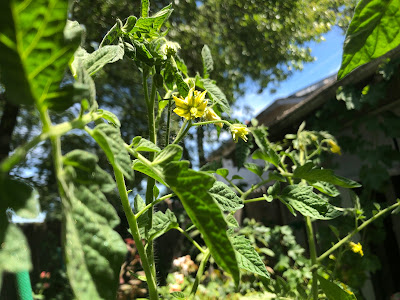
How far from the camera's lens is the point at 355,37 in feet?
0.99

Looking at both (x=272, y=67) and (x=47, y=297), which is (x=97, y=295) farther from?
(x=272, y=67)

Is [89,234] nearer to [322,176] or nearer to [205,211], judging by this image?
[205,211]

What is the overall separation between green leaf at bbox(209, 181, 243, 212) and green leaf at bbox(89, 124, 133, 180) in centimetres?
22

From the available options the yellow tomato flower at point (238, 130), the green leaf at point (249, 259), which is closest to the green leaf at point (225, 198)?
the green leaf at point (249, 259)

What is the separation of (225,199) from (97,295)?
297 mm

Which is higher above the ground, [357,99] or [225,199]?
[357,99]

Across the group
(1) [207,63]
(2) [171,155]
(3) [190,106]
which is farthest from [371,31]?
(1) [207,63]

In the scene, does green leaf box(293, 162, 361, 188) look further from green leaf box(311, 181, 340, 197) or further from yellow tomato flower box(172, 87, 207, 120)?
yellow tomato flower box(172, 87, 207, 120)

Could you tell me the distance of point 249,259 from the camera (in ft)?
1.76

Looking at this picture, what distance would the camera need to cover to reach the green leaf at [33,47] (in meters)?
0.21

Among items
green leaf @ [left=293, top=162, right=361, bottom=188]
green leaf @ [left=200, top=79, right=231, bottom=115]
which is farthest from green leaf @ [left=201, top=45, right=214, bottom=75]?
green leaf @ [left=293, top=162, right=361, bottom=188]

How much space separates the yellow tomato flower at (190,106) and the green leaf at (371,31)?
306mm

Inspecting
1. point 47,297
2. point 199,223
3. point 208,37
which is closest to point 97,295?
point 199,223

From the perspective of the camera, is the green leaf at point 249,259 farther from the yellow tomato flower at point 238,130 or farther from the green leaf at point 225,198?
the yellow tomato flower at point 238,130
